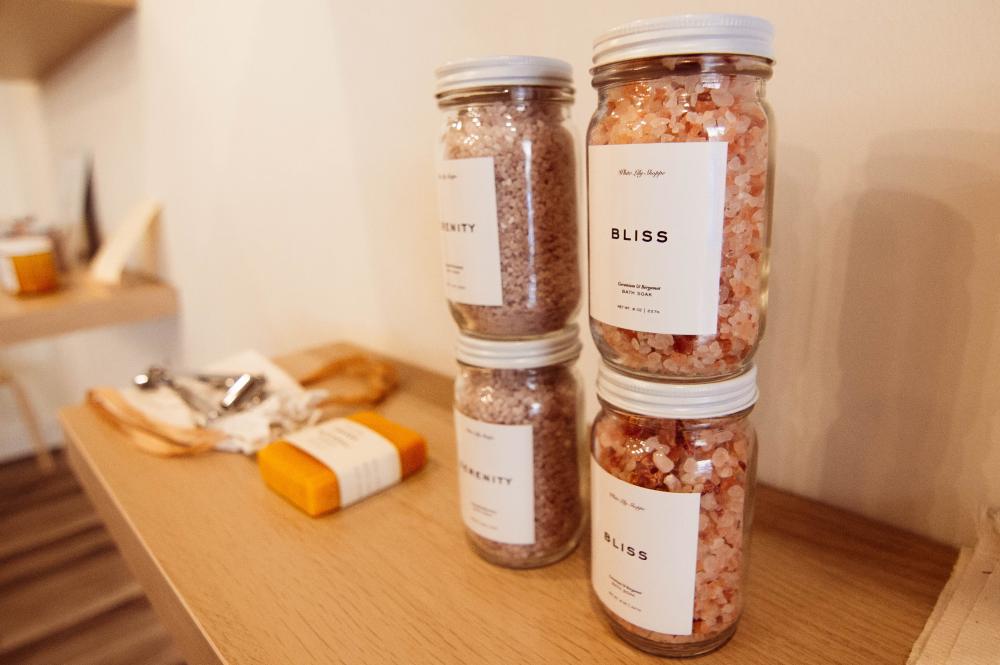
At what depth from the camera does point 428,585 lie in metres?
0.43

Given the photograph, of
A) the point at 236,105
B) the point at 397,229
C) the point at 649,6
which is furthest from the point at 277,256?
the point at 649,6

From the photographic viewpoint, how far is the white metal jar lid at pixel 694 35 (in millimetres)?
277

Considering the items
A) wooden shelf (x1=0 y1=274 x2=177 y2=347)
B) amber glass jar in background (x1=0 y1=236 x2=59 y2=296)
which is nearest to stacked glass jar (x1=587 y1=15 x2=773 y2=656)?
wooden shelf (x1=0 y1=274 x2=177 y2=347)

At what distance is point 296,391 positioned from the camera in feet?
2.43

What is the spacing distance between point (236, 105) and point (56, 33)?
2.32 ft

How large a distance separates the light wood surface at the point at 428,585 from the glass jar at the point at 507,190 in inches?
6.9

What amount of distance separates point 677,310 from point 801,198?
198 millimetres

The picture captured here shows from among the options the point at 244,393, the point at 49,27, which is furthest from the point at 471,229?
the point at 49,27

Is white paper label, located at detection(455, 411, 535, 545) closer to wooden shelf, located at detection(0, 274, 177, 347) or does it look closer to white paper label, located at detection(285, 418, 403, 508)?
white paper label, located at detection(285, 418, 403, 508)

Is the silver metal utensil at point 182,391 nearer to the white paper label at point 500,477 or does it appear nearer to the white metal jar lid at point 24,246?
the white paper label at point 500,477

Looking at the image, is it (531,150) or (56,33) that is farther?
(56,33)

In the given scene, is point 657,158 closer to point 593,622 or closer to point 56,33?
point 593,622

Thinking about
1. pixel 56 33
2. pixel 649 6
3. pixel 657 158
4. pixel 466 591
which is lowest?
pixel 466 591

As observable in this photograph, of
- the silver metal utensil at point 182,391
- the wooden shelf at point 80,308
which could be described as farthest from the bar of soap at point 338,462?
the wooden shelf at point 80,308
